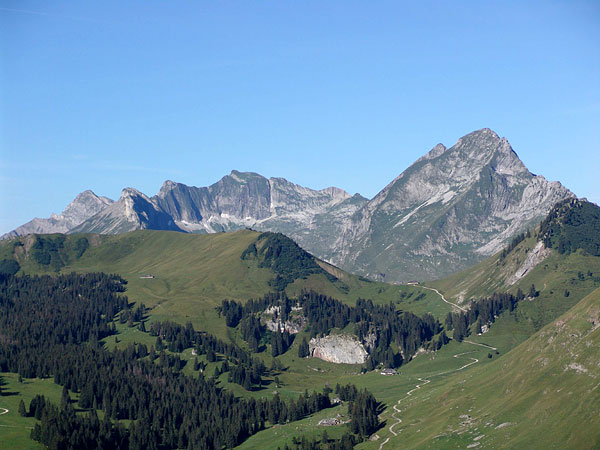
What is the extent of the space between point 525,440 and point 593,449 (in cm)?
2474

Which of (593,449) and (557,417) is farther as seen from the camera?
(557,417)

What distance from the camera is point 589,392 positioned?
198125mm

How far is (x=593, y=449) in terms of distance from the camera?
175 m

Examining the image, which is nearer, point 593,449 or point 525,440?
point 593,449

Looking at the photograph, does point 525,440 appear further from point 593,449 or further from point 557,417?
point 593,449

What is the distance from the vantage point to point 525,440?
197 meters

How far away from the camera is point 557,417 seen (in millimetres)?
198375

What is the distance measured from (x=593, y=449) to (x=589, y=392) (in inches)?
1028

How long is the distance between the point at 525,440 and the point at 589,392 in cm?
2164

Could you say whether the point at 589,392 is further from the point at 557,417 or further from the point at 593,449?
the point at 593,449

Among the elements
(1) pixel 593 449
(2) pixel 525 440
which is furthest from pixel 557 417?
→ (1) pixel 593 449
